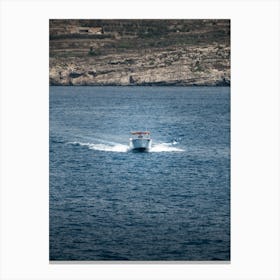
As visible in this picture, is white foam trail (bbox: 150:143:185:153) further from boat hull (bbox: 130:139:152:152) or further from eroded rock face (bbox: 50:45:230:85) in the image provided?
eroded rock face (bbox: 50:45:230:85)

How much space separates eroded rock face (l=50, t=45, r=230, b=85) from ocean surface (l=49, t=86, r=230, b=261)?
9.69ft

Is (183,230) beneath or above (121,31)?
beneath

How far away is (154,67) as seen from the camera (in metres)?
60.9

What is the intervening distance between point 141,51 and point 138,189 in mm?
16126

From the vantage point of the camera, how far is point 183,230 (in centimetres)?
3322

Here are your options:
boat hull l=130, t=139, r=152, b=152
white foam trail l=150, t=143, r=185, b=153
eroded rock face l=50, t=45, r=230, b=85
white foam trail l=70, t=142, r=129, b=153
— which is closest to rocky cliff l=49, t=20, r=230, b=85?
eroded rock face l=50, t=45, r=230, b=85

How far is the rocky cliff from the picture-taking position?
41.5 metres

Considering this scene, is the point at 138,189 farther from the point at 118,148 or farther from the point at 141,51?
the point at 141,51

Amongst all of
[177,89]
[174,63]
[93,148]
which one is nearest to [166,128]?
[174,63]

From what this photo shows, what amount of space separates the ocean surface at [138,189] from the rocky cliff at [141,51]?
10.9 ft

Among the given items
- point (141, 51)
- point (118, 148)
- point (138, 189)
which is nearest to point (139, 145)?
point (118, 148)

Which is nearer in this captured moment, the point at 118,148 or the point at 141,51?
the point at 118,148
